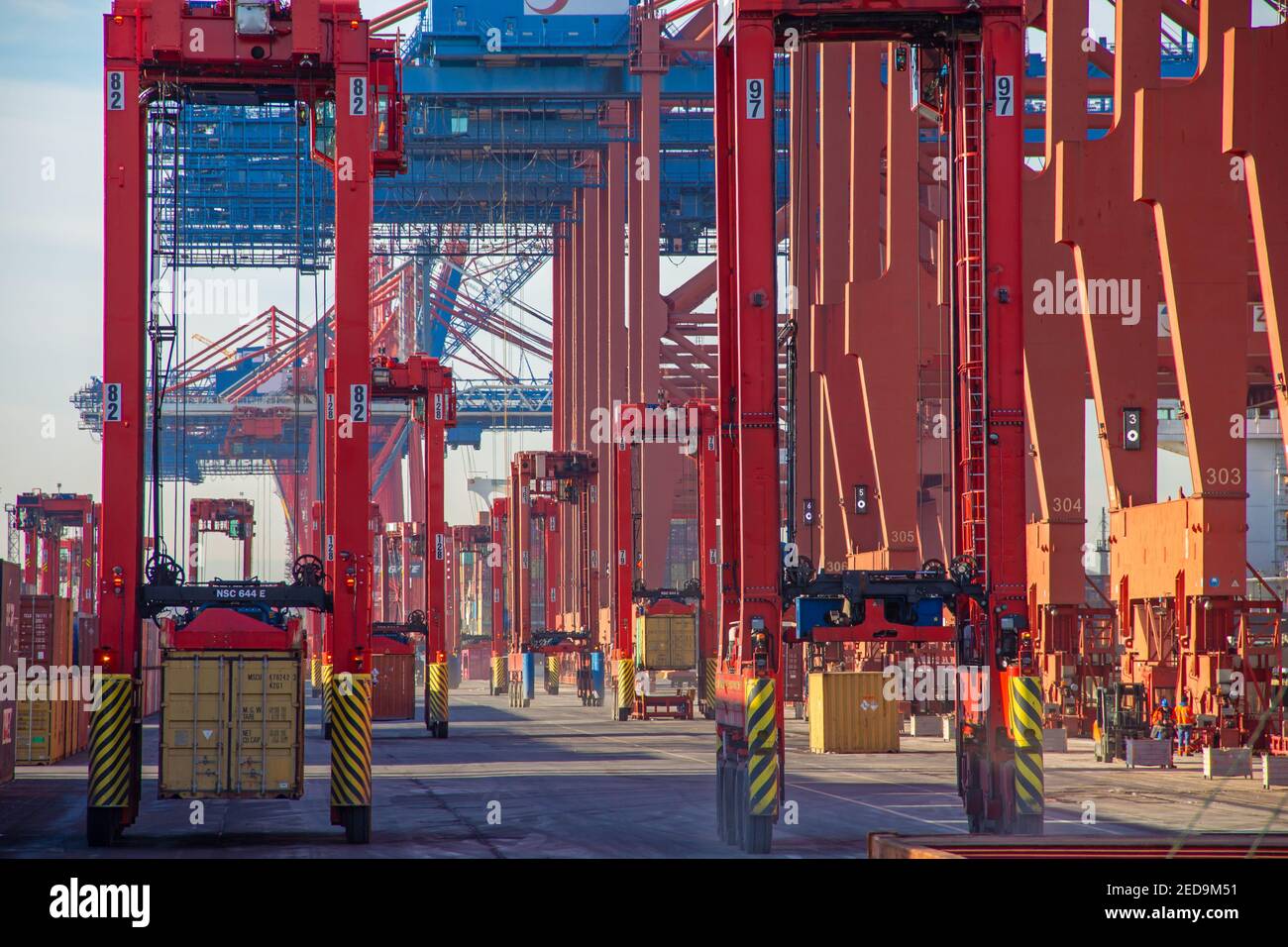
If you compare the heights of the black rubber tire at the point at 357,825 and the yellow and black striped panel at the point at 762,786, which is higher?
the yellow and black striped panel at the point at 762,786

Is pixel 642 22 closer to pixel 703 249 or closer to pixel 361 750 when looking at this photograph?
pixel 703 249

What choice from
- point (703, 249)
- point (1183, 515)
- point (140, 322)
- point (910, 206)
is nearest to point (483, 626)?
point (703, 249)

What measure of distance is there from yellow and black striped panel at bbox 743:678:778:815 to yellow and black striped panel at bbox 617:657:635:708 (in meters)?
35.5

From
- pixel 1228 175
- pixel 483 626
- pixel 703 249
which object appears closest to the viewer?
pixel 1228 175

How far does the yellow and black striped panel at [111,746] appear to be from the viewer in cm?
2088

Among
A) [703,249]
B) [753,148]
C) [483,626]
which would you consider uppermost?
[703,249]

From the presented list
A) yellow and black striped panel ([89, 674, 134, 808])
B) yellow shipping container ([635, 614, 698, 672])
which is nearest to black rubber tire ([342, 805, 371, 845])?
yellow and black striped panel ([89, 674, 134, 808])

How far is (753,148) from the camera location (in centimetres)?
2122

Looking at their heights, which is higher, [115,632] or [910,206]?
[910,206]

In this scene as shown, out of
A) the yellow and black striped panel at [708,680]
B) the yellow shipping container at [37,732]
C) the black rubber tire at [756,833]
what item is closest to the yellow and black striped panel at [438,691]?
the yellow and black striped panel at [708,680]

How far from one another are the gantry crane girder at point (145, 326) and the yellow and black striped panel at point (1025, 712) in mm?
7614

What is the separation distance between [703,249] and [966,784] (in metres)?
62.8

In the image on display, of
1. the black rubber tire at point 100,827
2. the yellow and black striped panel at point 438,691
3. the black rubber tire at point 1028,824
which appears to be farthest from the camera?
the yellow and black striped panel at point 438,691

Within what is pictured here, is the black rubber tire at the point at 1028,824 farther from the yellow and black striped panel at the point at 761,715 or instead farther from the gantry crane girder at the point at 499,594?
the gantry crane girder at the point at 499,594
